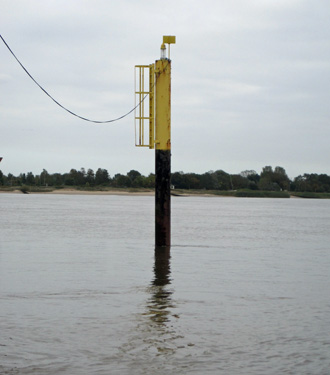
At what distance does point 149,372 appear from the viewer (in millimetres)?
6723

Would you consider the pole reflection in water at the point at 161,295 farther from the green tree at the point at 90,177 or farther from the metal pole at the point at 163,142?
the green tree at the point at 90,177

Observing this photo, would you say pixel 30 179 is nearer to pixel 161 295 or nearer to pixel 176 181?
pixel 176 181

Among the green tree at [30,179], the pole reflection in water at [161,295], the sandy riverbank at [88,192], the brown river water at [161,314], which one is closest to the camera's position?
the brown river water at [161,314]

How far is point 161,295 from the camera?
11.7m

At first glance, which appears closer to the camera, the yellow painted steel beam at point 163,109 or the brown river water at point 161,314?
the brown river water at point 161,314

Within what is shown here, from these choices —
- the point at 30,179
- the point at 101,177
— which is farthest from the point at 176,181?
the point at 30,179

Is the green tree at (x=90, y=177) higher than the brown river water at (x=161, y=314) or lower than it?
higher

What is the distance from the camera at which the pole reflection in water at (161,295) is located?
967cm

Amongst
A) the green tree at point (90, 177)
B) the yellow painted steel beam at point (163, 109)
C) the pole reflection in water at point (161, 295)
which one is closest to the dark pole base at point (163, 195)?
the yellow painted steel beam at point (163, 109)

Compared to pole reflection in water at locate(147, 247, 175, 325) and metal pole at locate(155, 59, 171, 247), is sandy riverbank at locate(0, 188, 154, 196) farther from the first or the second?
pole reflection in water at locate(147, 247, 175, 325)

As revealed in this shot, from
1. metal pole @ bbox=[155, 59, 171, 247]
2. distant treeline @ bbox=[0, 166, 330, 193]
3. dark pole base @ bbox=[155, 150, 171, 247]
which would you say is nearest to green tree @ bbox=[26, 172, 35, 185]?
distant treeline @ bbox=[0, 166, 330, 193]

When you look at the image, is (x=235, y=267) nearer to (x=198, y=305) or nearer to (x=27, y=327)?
(x=198, y=305)

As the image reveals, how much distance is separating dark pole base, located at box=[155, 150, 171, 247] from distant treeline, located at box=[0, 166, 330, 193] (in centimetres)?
14486

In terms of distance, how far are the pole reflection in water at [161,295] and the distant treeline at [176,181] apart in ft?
489
